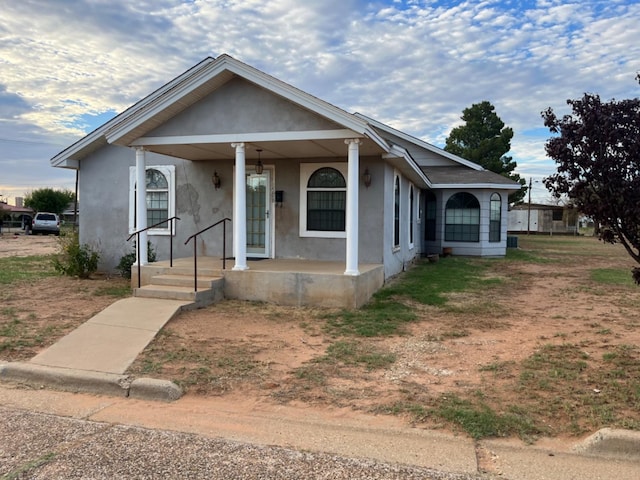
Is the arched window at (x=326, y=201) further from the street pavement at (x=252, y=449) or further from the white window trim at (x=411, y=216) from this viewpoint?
the street pavement at (x=252, y=449)

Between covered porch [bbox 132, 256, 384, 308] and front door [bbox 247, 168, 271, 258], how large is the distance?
1.40 m

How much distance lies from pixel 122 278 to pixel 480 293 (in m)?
8.38

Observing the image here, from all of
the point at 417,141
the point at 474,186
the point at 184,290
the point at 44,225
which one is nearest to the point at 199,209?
the point at 184,290

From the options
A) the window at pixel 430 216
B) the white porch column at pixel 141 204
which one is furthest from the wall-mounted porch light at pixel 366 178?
the window at pixel 430 216

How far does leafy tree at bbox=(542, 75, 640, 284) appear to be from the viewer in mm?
4445

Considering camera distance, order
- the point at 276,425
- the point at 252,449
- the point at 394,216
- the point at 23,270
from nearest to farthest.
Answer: the point at 252,449 → the point at 276,425 → the point at 394,216 → the point at 23,270

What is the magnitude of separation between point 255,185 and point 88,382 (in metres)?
6.90

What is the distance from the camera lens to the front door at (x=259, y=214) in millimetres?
11133

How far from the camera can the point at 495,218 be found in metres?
19.0

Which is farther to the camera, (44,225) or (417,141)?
(44,225)

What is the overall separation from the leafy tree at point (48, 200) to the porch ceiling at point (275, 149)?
51.2m

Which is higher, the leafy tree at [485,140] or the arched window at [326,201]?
the leafy tree at [485,140]

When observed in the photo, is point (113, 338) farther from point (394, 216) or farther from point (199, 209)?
point (394, 216)

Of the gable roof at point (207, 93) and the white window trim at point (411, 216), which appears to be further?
the white window trim at point (411, 216)
